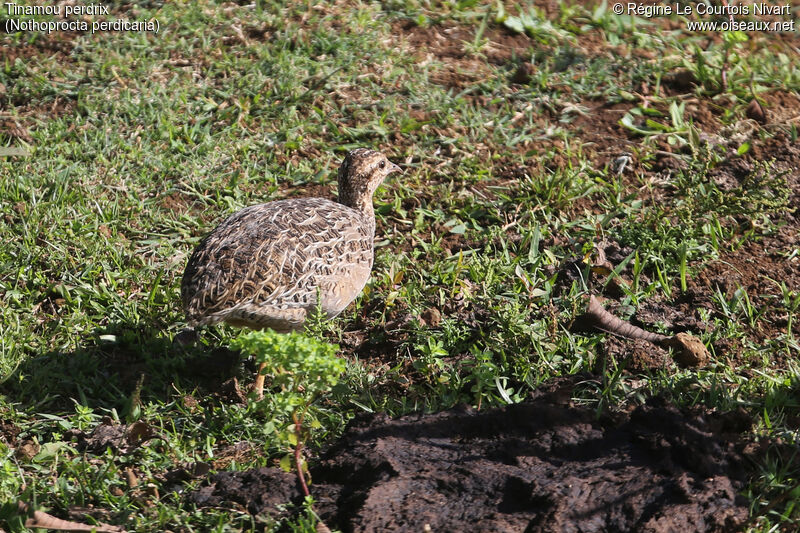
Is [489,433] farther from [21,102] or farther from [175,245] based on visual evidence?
[21,102]

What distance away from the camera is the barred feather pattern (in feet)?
15.8

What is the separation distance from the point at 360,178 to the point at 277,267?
139cm

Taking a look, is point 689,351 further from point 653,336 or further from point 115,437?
point 115,437

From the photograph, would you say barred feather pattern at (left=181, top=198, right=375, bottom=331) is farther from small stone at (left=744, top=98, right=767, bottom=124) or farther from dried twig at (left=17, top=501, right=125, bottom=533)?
small stone at (left=744, top=98, right=767, bottom=124)

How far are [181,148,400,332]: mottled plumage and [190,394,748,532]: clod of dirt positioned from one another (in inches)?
36.8

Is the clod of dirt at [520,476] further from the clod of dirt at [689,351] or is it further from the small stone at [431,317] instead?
the small stone at [431,317]

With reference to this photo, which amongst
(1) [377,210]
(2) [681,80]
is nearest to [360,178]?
(1) [377,210]

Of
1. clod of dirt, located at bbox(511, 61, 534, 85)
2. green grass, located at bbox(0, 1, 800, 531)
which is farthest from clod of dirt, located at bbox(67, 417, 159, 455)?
clod of dirt, located at bbox(511, 61, 534, 85)

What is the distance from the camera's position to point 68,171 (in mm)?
6695

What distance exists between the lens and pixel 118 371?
17.6 ft

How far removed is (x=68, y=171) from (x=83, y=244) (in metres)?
0.89

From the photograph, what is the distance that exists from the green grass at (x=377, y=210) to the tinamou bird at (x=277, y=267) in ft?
1.13

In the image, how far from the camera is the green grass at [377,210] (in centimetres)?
480

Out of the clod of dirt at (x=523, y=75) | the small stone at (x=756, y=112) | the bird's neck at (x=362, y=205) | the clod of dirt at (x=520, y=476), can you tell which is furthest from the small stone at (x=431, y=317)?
the small stone at (x=756, y=112)
